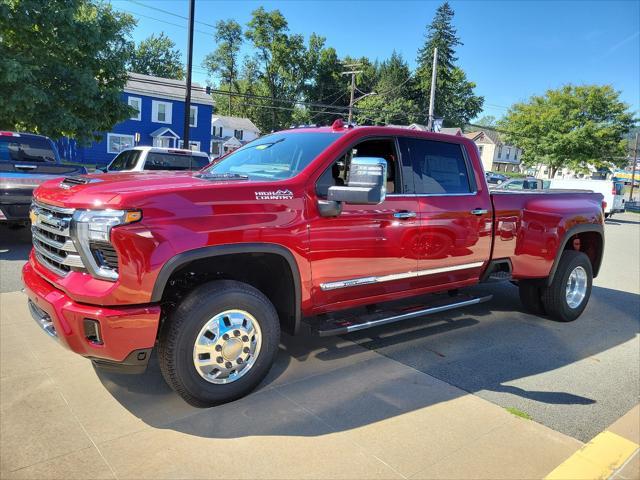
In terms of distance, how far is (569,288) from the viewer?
19.6ft

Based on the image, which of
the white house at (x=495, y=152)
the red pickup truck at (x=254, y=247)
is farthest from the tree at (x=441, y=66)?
the red pickup truck at (x=254, y=247)

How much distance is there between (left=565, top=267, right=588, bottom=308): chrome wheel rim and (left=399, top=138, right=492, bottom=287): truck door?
1.66 meters

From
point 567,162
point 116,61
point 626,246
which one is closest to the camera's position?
point 626,246

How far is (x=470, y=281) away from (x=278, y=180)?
2482 millimetres

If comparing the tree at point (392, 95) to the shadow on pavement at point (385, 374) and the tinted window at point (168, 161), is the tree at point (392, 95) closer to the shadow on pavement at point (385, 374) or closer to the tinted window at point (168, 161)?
the tinted window at point (168, 161)

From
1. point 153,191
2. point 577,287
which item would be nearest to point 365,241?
point 153,191

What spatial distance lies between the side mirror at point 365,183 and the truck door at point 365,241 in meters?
0.28

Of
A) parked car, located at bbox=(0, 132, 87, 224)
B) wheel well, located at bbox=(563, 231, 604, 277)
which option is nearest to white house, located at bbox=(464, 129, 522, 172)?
wheel well, located at bbox=(563, 231, 604, 277)

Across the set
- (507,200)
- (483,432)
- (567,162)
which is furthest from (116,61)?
(567,162)

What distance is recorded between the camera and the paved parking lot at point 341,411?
2818mm

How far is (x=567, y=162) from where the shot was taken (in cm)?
3703

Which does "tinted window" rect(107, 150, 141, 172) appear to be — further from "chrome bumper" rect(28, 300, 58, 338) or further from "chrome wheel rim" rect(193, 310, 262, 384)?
"chrome wheel rim" rect(193, 310, 262, 384)

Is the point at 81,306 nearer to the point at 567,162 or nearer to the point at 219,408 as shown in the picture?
the point at 219,408

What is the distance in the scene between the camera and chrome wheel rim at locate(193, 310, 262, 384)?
3213 mm
